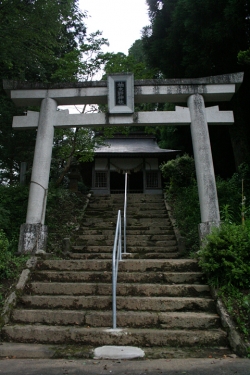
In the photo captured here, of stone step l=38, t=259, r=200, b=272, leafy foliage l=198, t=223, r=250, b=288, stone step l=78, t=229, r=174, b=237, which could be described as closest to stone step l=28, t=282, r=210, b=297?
leafy foliage l=198, t=223, r=250, b=288

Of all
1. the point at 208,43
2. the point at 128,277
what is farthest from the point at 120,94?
the point at 208,43

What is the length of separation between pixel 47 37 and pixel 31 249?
4.85 metres

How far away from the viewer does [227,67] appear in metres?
12.3

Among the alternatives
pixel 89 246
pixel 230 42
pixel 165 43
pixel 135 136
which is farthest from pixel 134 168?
pixel 89 246

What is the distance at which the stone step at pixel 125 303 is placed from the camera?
14.8ft

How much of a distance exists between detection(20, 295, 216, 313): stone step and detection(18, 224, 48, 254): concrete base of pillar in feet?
5.12

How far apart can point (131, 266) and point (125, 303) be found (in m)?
1.00

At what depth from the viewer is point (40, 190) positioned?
6645 millimetres

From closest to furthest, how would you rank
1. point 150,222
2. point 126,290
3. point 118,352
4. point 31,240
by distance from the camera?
point 118,352 < point 126,290 < point 31,240 < point 150,222

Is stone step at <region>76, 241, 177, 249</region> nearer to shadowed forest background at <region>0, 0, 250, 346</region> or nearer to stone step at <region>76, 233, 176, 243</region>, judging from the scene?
stone step at <region>76, 233, 176, 243</region>

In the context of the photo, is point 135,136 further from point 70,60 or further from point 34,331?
point 34,331

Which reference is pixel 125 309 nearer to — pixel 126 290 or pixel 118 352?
pixel 126 290

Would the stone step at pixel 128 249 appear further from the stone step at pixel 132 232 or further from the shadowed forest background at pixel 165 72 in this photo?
the stone step at pixel 132 232

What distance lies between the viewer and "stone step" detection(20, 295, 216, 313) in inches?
177
